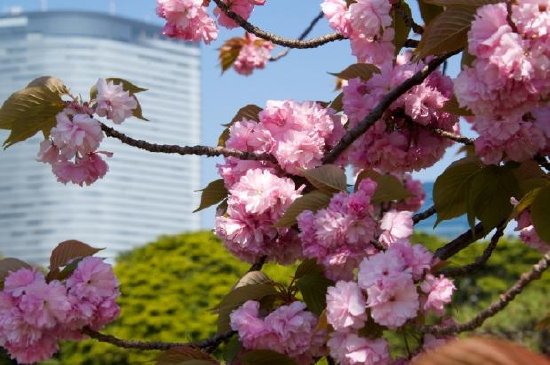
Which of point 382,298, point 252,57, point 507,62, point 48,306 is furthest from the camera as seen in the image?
point 252,57

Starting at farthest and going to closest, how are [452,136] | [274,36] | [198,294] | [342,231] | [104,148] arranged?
[104,148] < [198,294] < [274,36] < [452,136] < [342,231]

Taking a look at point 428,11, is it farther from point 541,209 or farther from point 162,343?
point 162,343

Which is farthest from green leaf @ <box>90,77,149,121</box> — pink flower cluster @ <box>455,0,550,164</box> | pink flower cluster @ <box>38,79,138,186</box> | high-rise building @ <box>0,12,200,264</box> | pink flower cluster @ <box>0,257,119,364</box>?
high-rise building @ <box>0,12,200,264</box>

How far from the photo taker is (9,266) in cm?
191

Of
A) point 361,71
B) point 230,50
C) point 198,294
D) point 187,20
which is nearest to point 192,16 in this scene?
point 187,20

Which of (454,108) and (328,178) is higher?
(454,108)

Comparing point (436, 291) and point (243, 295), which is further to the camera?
point (243, 295)

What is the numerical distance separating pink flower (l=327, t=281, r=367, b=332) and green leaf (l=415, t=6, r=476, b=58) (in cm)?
39

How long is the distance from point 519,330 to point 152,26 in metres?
133

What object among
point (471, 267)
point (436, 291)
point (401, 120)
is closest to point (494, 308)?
point (436, 291)

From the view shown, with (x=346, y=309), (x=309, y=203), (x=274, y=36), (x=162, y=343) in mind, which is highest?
(x=274, y=36)

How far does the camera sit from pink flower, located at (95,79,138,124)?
6.22 ft

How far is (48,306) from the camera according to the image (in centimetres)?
181

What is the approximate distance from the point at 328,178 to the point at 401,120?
0.33 m
